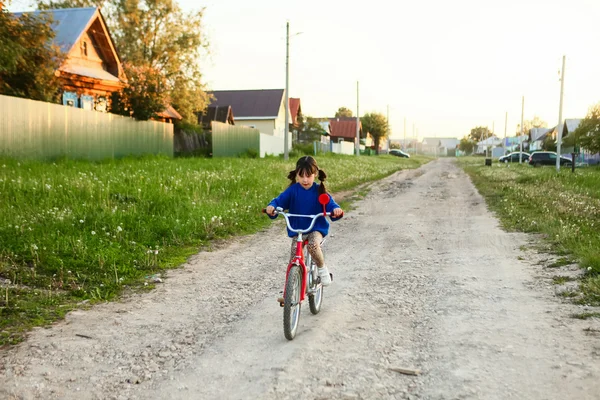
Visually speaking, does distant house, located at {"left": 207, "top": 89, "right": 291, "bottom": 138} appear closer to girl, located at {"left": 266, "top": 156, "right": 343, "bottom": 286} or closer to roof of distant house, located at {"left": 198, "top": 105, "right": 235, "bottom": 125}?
roof of distant house, located at {"left": 198, "top": 105, "right": 235, "bottom": 125}

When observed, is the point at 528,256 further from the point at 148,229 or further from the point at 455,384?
the point at 148,229

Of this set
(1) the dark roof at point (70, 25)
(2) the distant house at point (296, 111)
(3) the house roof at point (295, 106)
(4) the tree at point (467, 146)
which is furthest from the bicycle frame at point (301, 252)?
(4) the tree at point (467, 146)

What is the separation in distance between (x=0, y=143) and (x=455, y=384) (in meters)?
15.4

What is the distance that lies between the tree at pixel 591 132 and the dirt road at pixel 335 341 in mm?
36640

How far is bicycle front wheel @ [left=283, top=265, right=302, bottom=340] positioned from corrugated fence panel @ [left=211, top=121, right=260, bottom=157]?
85.4 feet

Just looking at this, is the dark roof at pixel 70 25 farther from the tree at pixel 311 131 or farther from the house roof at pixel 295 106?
the tree at pixel 311 131

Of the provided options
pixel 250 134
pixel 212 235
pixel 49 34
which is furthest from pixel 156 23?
pixel 212 235

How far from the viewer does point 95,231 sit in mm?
7523

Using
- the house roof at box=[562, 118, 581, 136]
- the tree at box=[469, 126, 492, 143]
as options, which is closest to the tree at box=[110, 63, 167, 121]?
the house roof at box=[562, 118, 581, 136]

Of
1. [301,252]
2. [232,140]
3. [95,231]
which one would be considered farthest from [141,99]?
[301,252]

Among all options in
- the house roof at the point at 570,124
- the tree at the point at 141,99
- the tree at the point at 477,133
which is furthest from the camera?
the tree at the point at 477,133

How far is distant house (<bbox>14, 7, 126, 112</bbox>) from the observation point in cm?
2588

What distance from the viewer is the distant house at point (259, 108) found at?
55.2 metres

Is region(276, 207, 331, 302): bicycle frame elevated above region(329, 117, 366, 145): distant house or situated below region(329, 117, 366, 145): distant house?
below
